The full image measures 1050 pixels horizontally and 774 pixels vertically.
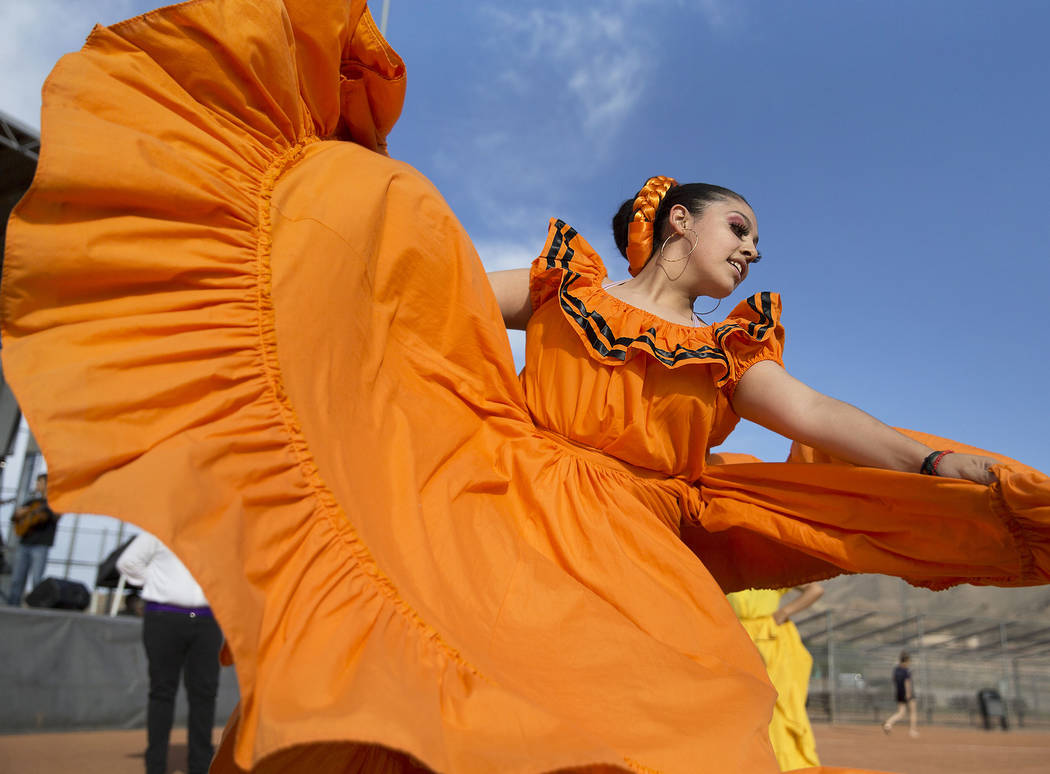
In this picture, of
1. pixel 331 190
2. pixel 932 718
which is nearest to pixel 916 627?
pixel 932 718

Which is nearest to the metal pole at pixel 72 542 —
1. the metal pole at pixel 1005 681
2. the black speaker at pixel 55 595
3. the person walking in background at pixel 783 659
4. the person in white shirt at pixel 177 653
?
the black speaker at pixel 55 595

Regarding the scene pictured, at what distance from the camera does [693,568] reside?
1962 mm

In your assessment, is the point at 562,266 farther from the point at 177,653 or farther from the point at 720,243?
the point at 177,653

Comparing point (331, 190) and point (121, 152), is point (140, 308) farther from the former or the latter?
point (331, 190)

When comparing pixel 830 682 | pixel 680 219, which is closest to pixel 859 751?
pixel 830 682

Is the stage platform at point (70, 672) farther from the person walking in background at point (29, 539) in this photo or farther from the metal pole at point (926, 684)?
the metal pole at point (926, 684)

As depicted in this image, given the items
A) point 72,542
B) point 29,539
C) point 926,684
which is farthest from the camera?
point 926,684

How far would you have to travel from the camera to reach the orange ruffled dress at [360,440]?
4.07ft

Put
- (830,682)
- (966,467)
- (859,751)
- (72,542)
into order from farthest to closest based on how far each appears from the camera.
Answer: (830,682), (72,542), (859,751), (966,467)

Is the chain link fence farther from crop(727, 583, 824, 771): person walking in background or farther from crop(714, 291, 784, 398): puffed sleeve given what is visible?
crop(714, 291, 784, 398): puffed sleeve

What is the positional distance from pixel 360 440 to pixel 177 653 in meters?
3.66

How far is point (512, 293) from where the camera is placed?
2.50 meters

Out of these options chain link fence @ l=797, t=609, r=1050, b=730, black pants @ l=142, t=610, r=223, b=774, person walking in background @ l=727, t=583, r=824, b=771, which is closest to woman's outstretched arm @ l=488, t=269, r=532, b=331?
black pants @ l=142, t=610, r=223, b=774

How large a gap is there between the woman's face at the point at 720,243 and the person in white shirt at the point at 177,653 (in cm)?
333
